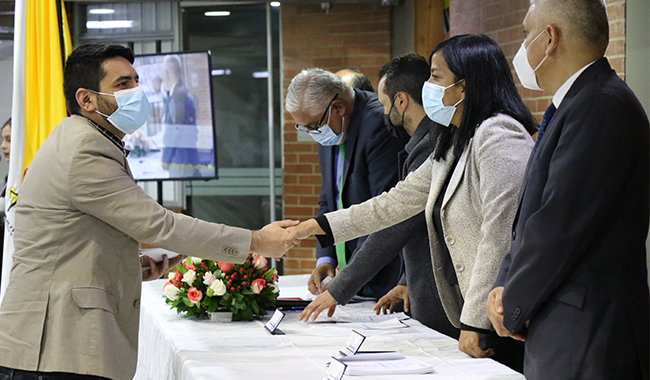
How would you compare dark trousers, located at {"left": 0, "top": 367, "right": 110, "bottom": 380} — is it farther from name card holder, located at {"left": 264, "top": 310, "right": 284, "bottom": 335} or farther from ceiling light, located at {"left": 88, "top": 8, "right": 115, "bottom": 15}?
ceiling light, located at {"left": 88, "top": 8, "right": 115, "bottom": 15}

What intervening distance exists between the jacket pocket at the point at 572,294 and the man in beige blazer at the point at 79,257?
3.31ft

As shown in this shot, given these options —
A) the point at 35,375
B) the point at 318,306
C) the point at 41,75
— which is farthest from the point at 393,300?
the point at 41,75

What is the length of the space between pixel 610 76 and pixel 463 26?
8.81 feet

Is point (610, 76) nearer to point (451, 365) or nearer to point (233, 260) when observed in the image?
point (451, 365)

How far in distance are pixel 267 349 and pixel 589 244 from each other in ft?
3.20

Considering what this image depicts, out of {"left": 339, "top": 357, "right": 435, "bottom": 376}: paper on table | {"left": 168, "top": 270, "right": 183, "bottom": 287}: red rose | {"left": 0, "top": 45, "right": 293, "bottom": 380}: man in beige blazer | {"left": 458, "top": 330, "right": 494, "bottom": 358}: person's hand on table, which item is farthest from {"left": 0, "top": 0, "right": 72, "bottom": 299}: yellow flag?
{"left": 458, "top": 330, "right": 494, "bottom": 358}: person's hand on table

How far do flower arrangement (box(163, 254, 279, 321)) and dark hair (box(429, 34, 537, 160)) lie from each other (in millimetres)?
826

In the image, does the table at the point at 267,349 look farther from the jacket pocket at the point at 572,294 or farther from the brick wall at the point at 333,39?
the brick wall at the point at 333,39

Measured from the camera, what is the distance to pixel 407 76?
105 inches

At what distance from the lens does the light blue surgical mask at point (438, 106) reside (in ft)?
6.83

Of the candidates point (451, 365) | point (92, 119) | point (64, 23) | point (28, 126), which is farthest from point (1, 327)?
point (64, 23)

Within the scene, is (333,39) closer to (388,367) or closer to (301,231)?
(301,231)

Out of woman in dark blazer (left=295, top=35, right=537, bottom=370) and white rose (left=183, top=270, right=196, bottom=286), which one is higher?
woman in dark blazer (left=295, top=35, right=537, bottom=370)

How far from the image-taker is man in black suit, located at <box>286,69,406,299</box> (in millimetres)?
2846
